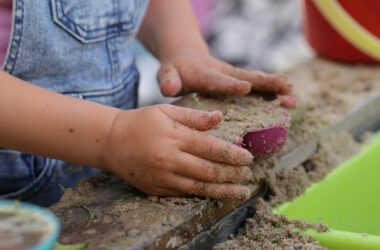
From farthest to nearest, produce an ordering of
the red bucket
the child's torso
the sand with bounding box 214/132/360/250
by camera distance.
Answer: the red bucket < the child's torso < the sand with bounding box 214/132/360/250

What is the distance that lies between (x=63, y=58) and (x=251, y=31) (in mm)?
1959

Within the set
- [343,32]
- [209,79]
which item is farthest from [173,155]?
[343,32]

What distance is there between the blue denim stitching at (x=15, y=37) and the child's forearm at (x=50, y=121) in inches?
4.5

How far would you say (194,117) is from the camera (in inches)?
34.9

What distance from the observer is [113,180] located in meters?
0.98

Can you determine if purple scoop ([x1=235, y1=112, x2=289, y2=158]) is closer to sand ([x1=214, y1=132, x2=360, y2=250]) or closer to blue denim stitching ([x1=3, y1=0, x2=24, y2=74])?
sand ([x1=214, y1=132, x2=360, y2=250])

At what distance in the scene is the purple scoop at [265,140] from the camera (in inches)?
37.5

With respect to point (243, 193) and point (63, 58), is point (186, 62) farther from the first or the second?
point (243, 193)

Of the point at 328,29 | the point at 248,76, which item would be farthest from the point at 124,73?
the point at 328,29

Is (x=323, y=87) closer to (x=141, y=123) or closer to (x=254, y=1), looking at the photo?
(x=141, y=123)

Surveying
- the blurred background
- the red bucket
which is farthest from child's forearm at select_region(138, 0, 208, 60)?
the blurred background

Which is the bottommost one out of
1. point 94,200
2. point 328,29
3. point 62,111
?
point 94,200

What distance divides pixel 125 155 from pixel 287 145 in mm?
334

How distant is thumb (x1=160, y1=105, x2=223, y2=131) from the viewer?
883 millimetres
